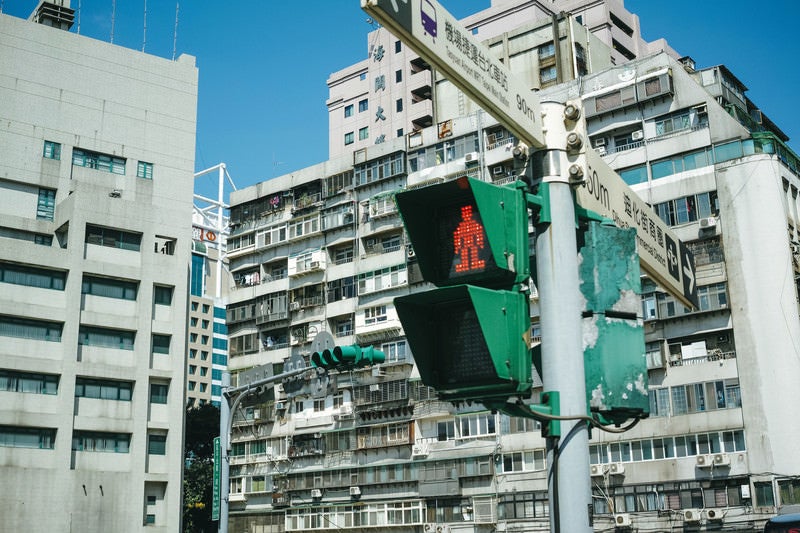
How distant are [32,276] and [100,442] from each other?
8230mm

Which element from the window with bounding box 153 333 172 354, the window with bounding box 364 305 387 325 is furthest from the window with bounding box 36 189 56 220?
the window with bounding box 364 305 387 325

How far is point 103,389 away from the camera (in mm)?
45031

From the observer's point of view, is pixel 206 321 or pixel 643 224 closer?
pixel 643 224

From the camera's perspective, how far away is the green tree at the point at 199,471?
60312 millimetres

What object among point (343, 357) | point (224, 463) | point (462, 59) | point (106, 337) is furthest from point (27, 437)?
point (462, 59)

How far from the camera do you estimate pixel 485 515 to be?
4316cm

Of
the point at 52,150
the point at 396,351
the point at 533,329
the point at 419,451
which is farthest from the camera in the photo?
the point at 52,150

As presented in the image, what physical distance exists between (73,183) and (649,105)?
28532 millimetres

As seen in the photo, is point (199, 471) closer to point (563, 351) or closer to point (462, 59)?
point (563, 351)

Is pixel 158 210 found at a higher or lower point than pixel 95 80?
lower

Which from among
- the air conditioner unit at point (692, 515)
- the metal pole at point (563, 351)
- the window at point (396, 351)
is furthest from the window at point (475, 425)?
the metal pole at point (563, 351)

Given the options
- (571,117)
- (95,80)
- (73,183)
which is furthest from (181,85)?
(571,117)

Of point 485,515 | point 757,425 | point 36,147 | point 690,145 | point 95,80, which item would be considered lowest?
point 485,515

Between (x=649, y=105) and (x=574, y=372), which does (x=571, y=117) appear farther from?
(x=649, y=105)
